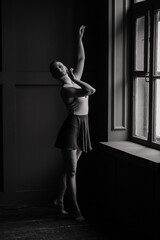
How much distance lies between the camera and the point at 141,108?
483 cm

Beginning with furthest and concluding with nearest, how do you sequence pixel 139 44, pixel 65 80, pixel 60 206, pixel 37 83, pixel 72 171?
pixel 37 83
pixel 60 206
pixel 139 44
pixel 72 171
pixel 65 80

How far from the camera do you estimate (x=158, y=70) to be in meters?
4.46

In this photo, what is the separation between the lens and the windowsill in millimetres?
4092

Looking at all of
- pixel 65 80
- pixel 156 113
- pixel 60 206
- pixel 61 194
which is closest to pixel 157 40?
pixel 156 113

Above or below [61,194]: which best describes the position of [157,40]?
above

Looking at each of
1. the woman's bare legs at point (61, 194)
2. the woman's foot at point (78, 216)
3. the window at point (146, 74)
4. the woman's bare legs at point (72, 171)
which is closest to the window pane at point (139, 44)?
the window at point (146, 74)

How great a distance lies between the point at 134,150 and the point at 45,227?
1.10 m

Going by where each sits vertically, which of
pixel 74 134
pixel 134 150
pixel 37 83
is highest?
pixel 37 83

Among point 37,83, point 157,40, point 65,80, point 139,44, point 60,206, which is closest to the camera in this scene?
point 157,40

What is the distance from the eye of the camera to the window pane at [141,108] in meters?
4.71

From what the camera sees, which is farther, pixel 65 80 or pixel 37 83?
pixel 37 83

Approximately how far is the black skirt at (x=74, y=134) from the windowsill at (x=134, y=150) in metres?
0.30

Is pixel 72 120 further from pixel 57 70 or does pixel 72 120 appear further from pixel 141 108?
pixel 141 108

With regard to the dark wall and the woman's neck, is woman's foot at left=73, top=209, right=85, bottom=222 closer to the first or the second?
the dark wall
